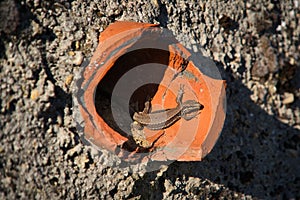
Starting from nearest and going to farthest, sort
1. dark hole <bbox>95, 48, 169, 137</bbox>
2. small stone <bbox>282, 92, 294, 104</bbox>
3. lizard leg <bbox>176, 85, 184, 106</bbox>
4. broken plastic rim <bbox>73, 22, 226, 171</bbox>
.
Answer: broken plastic rim <bbox>73, 22, 226, 171</bbox> < dark hole <bbox>95, 48, 169, 137</bbox> < lizard leg <bbox>176, 85, 184, 106</bbox> < small stone <bbox>282, 92, 294, 104</bbox>

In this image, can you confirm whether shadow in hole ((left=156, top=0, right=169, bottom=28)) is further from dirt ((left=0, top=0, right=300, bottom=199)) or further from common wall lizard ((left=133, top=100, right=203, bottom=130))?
common wall lizard ((left=133, top=100, right=203, bottom=130))

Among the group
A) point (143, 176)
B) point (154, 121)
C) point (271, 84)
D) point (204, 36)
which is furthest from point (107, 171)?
point (271, 84)

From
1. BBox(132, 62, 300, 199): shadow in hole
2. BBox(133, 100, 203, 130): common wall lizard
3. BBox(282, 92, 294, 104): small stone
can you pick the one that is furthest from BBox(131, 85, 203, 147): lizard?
BBox(282, 92, 294, 104): small stone

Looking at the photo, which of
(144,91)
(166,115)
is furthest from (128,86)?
(166,115)

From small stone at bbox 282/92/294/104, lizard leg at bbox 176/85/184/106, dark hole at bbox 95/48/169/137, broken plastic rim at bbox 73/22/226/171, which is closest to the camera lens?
broken plastic rim at bbox 73/22/226/171

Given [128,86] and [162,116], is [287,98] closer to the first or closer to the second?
[162,116]

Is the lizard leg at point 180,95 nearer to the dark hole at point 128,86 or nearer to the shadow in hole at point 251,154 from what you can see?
the dark hole at point 128,86

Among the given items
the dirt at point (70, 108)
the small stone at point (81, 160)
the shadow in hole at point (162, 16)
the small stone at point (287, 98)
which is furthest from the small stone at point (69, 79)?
the small stone at point (287, 98)
